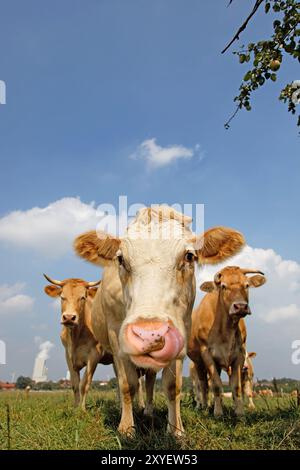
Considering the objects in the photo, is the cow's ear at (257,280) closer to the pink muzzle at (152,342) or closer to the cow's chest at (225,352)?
the cow's chest at (225,352)

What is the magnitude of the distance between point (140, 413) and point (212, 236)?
319 centimetres

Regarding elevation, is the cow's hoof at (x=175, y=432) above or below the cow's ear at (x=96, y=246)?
below

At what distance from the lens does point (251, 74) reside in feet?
17.9

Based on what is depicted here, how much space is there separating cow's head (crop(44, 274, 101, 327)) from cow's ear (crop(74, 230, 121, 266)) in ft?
14.9

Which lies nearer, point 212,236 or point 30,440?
point 30,440

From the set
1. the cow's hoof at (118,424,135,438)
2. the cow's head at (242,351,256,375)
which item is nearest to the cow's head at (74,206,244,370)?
the cow's hoof at (118,424,135,438)

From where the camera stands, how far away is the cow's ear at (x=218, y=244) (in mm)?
5945

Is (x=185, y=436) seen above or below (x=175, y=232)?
below

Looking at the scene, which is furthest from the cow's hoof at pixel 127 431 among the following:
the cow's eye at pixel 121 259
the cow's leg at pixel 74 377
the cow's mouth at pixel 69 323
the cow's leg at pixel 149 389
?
the cow's mouth at pixel 69 323

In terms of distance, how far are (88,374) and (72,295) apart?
1.77 m

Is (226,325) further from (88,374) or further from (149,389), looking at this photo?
(88,374)

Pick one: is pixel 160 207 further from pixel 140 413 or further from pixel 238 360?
pixel 238 360
